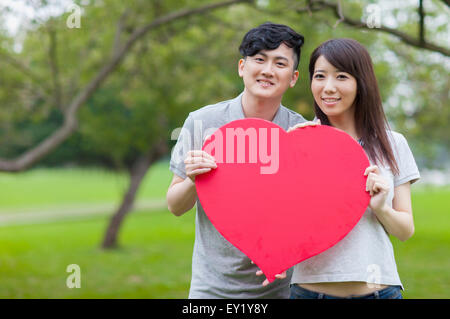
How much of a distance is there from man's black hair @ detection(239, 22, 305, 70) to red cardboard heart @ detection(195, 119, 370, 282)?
0.91 ft

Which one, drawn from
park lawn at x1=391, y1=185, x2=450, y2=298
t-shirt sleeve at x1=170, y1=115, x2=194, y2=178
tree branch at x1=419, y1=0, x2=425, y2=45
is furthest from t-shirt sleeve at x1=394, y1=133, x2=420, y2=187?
park lawn at x1=391, y1=185, x2=450, y2=298

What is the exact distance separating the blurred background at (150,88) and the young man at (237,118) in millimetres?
2710

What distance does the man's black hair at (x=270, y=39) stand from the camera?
183cm

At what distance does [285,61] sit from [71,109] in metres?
4.70

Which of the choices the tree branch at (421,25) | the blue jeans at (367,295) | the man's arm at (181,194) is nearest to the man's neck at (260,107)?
the man's arm at (181,194)

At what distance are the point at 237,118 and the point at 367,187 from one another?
0.56 m

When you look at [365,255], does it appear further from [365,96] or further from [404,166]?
[365,96]

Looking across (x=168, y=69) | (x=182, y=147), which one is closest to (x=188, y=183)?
(x=182, y=147)

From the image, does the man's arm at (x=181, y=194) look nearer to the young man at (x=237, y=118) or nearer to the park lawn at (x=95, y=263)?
the young man at (x=237, y=118)

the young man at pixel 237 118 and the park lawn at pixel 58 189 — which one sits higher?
the park lawn at pixel 58 189

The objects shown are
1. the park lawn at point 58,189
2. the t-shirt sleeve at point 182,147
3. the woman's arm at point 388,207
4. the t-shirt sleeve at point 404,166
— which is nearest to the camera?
the woman's arm at point 388,207

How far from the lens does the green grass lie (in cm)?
690

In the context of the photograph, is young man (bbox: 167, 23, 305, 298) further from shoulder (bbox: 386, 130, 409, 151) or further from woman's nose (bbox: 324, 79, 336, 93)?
shoulder (bbox: 386, 130, 409, 151)
